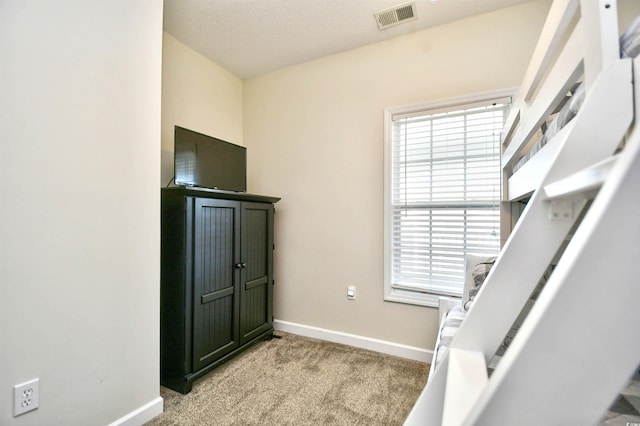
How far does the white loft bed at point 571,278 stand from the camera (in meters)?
0.34

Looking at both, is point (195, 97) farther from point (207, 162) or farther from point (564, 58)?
point (564, 58)

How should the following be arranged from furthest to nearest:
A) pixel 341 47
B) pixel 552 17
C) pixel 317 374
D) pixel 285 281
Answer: pixel 285 281
pixel 341 47
pixel 317 374
pixel 552 17

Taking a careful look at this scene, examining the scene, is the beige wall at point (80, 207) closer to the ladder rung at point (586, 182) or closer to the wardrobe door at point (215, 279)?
the wardrobe door at point (215, 279)

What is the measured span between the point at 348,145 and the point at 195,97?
1.53m

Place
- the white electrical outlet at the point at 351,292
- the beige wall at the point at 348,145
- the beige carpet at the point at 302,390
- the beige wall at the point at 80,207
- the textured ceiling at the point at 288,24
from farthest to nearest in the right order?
the white electrical outlet at the point at 351,292, the beige wall at the point at 348,145, the textured ceiling at the point at 288,24, the beige carpet at the point at 302,390, the beige wall at the point at 80,207

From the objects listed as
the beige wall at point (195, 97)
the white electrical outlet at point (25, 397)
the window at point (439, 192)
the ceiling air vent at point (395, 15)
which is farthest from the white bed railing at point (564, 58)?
the beige wall at point (195, 97)

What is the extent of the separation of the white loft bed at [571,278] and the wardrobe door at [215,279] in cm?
169

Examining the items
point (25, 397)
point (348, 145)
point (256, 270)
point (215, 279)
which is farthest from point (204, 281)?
point (348, 145)

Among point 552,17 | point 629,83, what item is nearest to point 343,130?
point 552,17

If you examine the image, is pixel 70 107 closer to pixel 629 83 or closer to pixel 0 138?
pixel 0 138

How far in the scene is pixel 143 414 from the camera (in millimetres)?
1612

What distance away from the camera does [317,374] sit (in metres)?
2.12

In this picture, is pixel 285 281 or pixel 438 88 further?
pixel 285 281

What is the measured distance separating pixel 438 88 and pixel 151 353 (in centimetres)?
279
